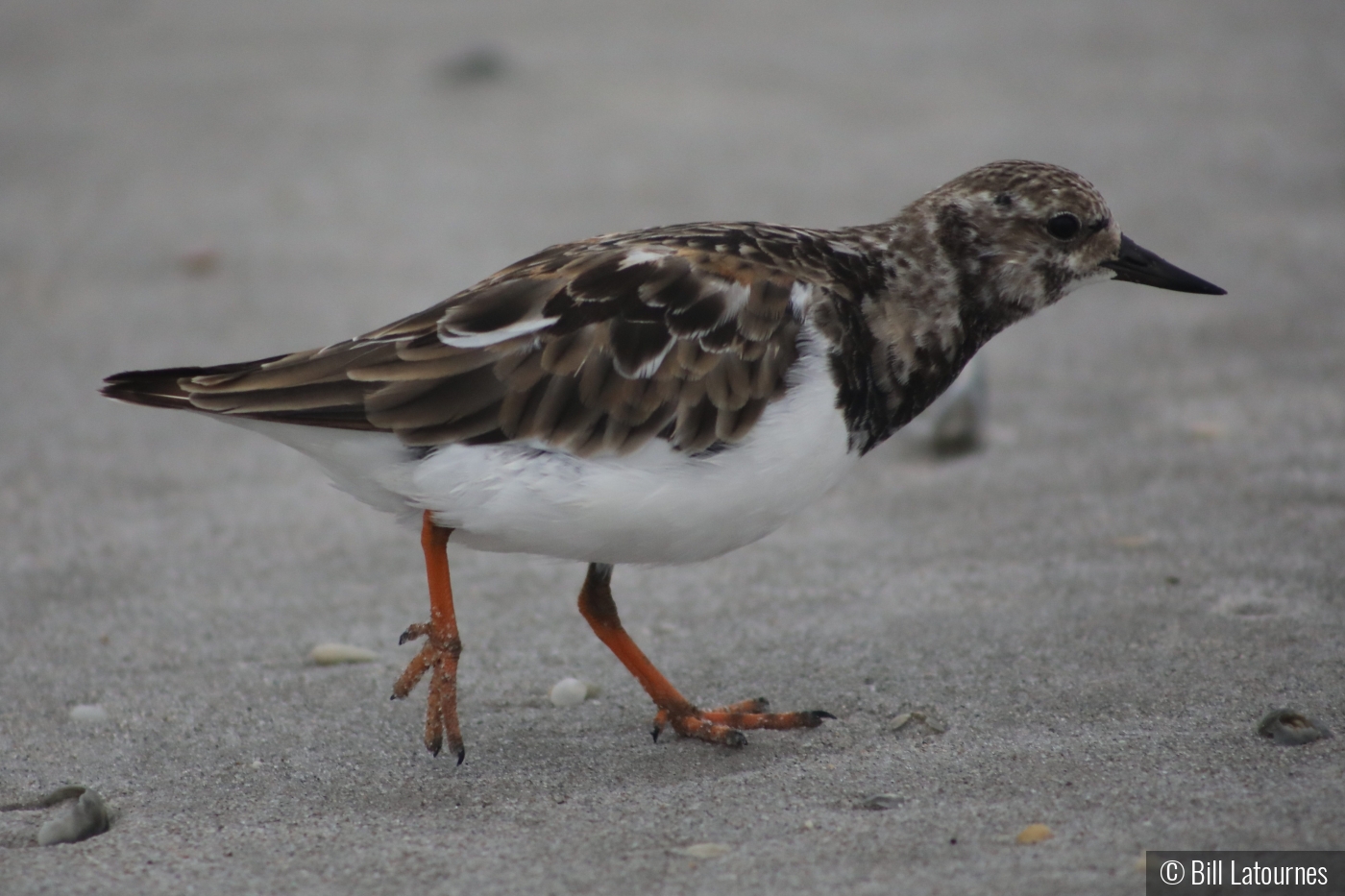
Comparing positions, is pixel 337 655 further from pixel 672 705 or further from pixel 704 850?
pixel 704 850

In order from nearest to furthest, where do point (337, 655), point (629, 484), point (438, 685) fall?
point (629, 484)
point (438, 685)
point (337, 655)

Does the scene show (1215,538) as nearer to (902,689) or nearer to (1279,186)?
(902,689)

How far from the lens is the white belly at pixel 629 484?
3158 mm

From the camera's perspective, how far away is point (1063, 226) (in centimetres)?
354

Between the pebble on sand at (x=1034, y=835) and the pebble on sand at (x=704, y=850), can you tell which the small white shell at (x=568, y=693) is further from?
the pebble on sand at (x=1034, y=835)

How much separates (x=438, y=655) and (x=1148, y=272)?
6.63ft

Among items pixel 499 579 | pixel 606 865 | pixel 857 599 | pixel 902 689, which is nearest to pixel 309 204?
pixel 499 579

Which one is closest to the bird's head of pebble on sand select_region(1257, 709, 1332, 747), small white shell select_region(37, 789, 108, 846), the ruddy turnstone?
the ruddy turnstone

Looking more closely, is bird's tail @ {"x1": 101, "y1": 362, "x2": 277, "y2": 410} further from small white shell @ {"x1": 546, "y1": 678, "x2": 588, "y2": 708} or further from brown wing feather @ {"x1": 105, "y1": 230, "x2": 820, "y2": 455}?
small white shell @ {"x1": 546, "y1": 678, "x2": 588, "y2": 708}

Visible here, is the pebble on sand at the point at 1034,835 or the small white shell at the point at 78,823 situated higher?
the small white shell at the point at 78,823

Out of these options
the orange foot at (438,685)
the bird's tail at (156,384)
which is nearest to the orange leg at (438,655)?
the orange foot at (438,685)

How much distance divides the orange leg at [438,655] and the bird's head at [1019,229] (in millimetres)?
1430

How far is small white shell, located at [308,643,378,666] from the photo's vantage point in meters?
3.95

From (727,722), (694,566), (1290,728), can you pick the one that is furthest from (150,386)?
(1290,728)
